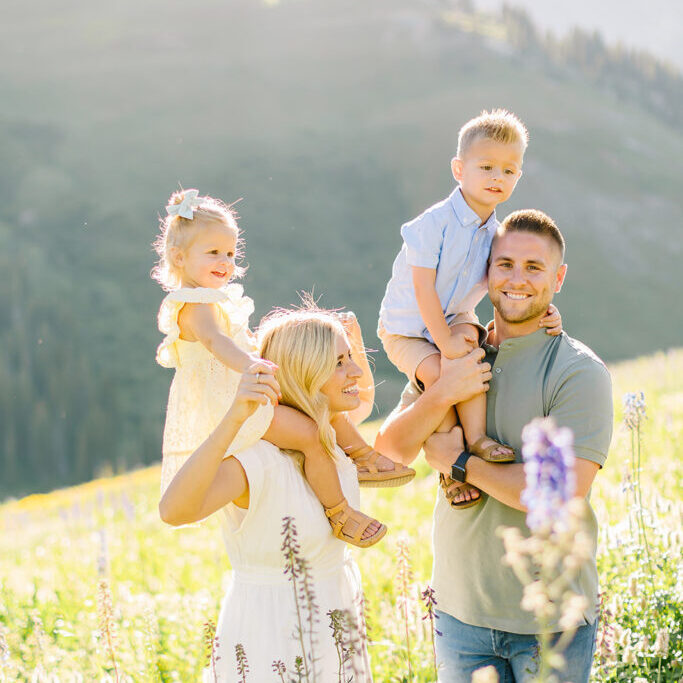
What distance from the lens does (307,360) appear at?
3.93 m

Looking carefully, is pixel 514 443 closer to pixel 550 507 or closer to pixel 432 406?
pixel 432 406

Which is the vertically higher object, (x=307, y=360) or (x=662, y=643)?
(x=307, y=360)

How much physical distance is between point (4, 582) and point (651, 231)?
120m

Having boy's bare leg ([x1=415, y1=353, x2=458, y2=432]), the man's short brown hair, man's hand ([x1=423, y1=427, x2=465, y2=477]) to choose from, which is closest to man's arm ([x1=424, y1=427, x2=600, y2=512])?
man's hand ([x1=423, y1=427, x2=465, y2=477])

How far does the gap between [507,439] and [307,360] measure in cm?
112

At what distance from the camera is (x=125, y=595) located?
7512mm

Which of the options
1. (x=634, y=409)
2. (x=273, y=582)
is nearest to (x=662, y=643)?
(x=634, y=409)

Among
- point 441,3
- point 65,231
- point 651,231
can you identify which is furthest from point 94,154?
point 441,3

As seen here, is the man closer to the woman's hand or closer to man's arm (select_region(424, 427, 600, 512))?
→ man's arm (select_region(424, 427, 600, 512))

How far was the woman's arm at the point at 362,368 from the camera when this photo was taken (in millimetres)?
4617

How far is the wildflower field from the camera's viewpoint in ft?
14.8

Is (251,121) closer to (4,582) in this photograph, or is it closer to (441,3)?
(441,3)

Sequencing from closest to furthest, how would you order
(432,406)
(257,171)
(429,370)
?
(432,406), (429,370), (257,171)

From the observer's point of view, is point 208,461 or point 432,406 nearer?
point 208,461
